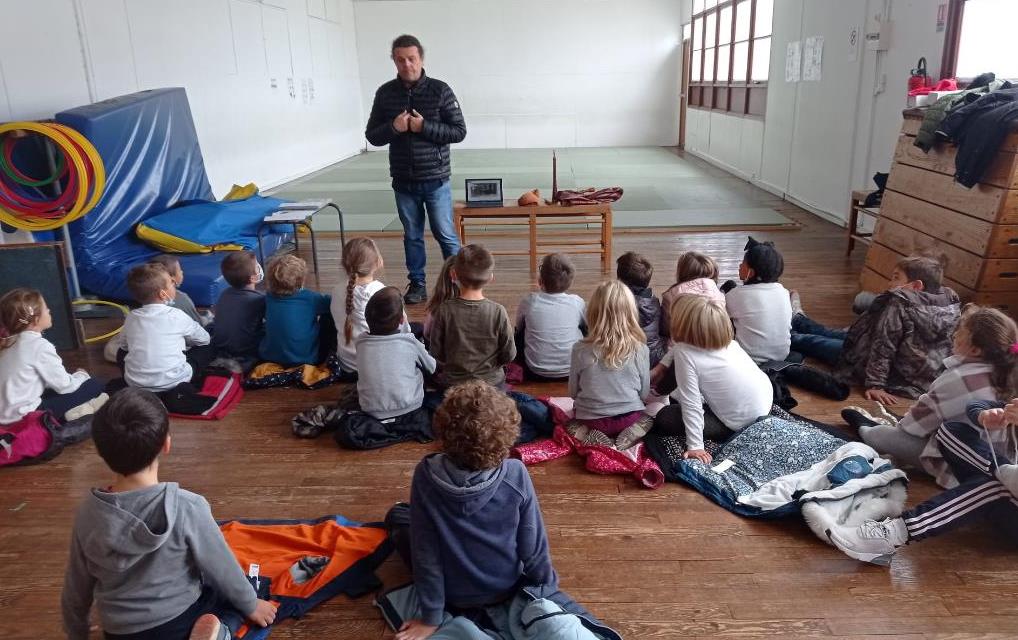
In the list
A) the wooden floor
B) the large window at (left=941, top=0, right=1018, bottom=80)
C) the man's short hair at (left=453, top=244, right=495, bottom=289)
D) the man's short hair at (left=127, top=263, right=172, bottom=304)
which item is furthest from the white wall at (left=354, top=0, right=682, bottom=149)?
the wooden floor

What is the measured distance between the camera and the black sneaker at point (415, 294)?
507cm

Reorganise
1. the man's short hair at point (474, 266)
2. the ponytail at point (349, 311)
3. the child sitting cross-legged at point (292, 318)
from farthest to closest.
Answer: the child sitting cross-legged at point (292, 318)
the ponytail at point (349, 311)
the man's short hair at point (474, 266)

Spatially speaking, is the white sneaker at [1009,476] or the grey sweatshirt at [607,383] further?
the grey sweatshirt at [607,383]

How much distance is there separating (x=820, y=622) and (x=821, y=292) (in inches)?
139

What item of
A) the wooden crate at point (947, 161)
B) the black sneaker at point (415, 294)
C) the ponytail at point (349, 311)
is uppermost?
the wooden crate at point (947, 161)

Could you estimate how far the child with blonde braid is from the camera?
2.99 metres

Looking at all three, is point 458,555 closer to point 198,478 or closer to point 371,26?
point 198,478

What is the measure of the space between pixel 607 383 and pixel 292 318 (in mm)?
1725

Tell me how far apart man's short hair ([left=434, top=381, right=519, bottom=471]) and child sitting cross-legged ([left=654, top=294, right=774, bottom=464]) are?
1208mm

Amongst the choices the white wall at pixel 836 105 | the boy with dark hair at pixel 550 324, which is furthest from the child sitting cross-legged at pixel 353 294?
the white wall at pixel 836 105

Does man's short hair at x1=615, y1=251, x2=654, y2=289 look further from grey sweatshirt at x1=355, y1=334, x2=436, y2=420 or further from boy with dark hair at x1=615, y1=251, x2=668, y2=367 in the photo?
grey sweatshirt at x1=355, y1=334, x2=436, y2=420

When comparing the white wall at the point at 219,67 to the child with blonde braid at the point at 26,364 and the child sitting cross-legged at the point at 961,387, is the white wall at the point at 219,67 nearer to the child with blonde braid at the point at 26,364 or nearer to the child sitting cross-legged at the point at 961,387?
the child with blonde braid at the point at 26,364

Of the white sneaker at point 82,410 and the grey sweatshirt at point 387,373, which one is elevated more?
the grey sweatshirt at point 387,373

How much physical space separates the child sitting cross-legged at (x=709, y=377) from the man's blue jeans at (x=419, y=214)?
2514 mm
